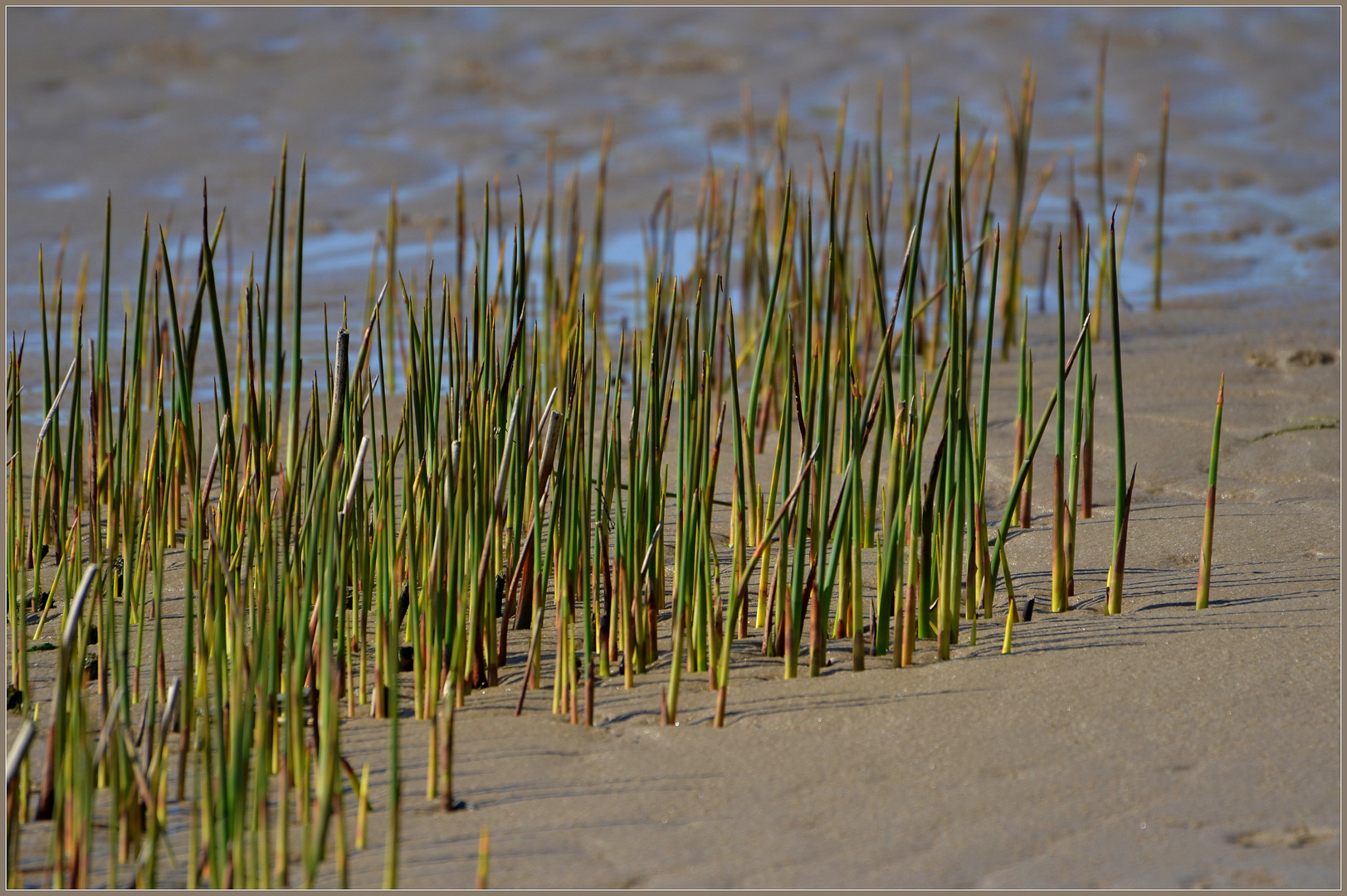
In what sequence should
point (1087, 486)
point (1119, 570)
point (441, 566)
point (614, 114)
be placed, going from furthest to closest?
point (614, 114)
point (1087, 486)
point (1119, 570)
point (441, 566)

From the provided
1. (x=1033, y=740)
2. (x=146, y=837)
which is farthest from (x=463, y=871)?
(x=1033, y=740)

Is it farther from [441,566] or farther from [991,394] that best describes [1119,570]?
[991,394]

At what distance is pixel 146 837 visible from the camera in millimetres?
1075

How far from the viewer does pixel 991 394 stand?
2643mm

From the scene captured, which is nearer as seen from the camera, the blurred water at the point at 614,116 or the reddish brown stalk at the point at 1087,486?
the reddish brown stalk at the point at 1087,486

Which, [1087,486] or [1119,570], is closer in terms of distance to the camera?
[1119,570]

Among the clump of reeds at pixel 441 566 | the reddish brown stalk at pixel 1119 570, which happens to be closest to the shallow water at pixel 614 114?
the clump of reeds at pixel 441 566

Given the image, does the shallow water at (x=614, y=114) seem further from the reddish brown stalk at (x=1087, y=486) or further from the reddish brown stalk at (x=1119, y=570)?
the reddish brown stalk at (x=1119, y=570)

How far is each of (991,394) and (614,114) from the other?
9.36 ft

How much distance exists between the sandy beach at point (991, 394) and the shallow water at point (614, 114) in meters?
0.02

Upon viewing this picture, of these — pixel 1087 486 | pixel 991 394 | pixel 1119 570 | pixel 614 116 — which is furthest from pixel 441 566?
pixel 614 116

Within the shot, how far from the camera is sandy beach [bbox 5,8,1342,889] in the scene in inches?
41.4

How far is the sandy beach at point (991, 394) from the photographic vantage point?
3.45 ft

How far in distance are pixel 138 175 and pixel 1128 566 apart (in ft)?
12.2
